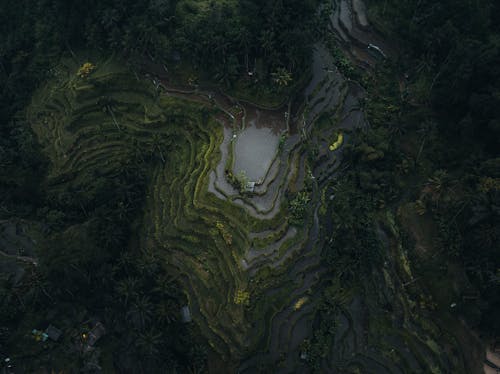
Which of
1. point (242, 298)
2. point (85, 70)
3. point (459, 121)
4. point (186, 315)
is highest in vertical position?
point (459, 121)

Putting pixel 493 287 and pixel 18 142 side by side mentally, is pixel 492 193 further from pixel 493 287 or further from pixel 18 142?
pixel 18 142

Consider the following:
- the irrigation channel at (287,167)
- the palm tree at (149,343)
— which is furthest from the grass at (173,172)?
the palm tree at (149,343)

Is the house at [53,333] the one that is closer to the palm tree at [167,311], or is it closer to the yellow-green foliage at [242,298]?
the palm tree at [167,311]

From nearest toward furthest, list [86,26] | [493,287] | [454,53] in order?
[493,287] → [454,53] → [86,26]

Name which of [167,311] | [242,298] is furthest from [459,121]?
[167,311]

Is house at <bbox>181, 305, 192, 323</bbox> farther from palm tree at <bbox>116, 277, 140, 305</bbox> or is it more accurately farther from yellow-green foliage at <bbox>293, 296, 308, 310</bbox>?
yellow-green foliage at <bbox>293, 296, 308, 310</bbox>

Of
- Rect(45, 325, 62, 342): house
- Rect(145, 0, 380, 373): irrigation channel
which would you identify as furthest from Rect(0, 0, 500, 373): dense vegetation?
Rect(145, 0, 380, 373): irrigation channel

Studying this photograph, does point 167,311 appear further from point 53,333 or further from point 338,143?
point 338,143

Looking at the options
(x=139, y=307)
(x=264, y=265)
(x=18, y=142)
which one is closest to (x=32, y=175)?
(x=18, y=142)
